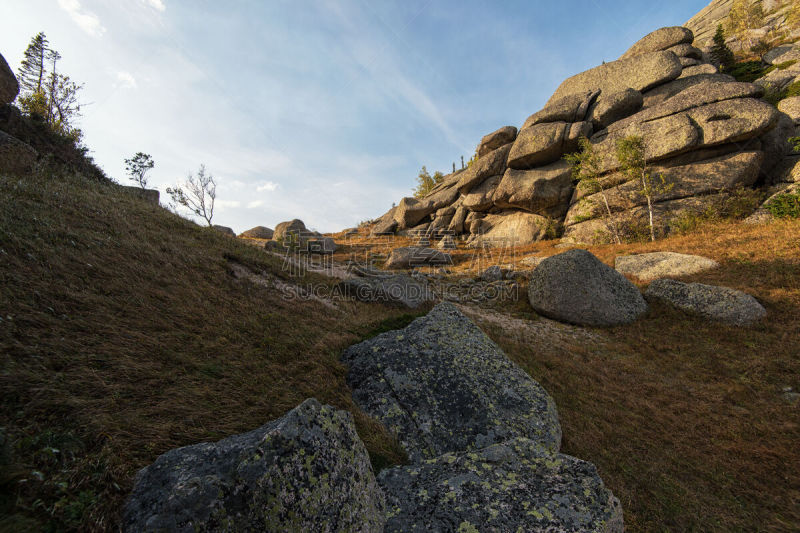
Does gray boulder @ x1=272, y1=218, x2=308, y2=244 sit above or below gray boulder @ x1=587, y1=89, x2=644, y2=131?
below

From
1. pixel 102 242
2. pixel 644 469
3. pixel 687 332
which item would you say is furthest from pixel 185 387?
→ pixel 687 332

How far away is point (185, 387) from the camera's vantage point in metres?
3.74

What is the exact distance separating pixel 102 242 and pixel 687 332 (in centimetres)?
2028

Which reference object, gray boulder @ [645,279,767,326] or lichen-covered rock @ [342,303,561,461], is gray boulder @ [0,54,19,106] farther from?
gray boulder @ [645,279,767,326]

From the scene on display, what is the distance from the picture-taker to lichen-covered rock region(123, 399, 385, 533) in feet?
7.04

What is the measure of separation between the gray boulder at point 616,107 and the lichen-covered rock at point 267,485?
39.8 meters

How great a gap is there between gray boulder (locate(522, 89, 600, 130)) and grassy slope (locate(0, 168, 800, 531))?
28868mm

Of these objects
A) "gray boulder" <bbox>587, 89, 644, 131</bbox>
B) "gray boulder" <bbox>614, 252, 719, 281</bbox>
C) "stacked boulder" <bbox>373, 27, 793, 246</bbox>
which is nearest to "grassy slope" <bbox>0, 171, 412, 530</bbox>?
"gray boulder" <bbox>614, 252, 719, 281</bbox>

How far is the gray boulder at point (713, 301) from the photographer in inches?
454

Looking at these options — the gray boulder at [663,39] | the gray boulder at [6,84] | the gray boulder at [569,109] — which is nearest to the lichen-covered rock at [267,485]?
the gray boulder at [6,84]

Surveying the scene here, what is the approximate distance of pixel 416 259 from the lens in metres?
28.9

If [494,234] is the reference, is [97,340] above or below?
below

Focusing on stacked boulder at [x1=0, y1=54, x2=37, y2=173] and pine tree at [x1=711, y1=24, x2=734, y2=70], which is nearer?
stacked boulder at [x1=0, y1=54, x2=37, y2=173]

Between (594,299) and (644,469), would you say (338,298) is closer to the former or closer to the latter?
(644,469)
